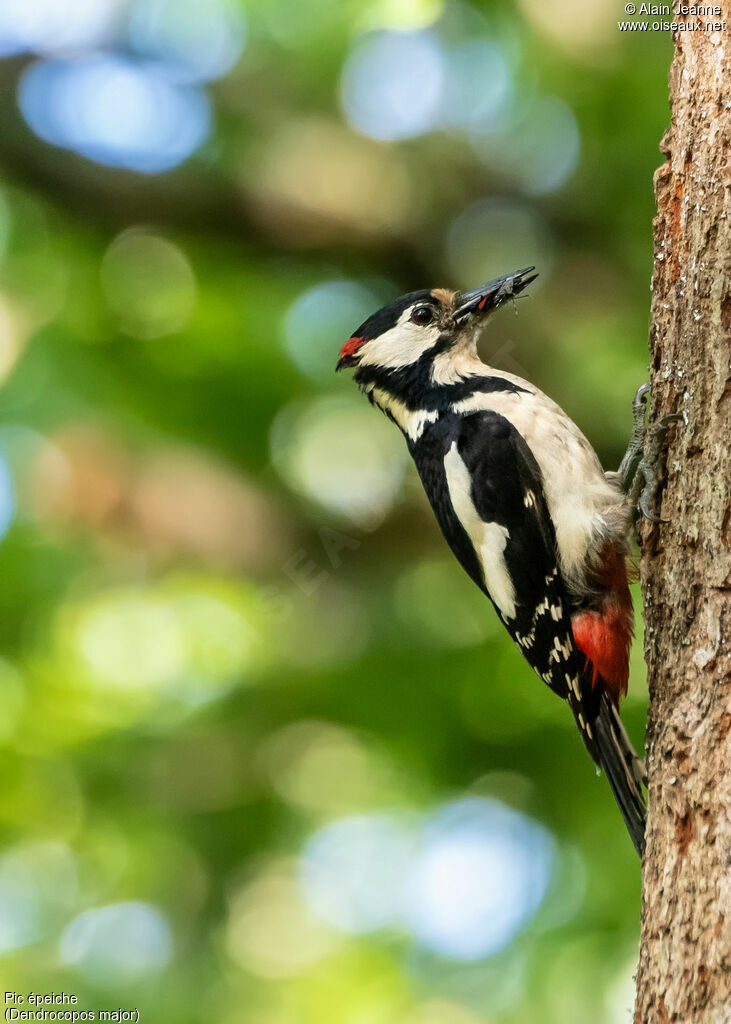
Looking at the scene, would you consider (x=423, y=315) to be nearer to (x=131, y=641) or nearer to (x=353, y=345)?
(x=353, y=345)

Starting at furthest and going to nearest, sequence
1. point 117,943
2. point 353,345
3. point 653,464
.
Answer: point 117,943
point 353,345
point 653,464

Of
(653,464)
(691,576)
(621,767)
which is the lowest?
(621,767)

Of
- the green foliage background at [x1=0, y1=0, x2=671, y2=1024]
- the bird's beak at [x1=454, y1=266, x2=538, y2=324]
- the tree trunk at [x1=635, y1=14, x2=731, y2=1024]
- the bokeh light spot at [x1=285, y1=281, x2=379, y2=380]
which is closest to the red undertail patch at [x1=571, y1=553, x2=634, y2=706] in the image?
the tree trunk at [x1=635, y1=14, x2=731, y2=1024]

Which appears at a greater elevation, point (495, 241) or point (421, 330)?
point (495, 241)

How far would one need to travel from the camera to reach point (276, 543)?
18.2ft

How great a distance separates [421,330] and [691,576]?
1.63m

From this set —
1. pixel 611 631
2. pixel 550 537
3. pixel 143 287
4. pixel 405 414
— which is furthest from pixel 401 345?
pixel 143 287

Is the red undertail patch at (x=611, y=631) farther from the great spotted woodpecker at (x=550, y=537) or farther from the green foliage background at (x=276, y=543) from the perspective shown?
the green foliage background at (x=276, y=543)

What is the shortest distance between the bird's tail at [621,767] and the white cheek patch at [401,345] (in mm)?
1352

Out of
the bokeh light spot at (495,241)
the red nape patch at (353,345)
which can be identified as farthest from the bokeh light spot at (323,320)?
the red nape patch at (353,345)

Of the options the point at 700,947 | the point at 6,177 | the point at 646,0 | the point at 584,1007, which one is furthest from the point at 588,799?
the point at 6,177

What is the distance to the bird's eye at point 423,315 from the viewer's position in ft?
12.6

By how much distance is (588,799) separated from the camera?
5.19 metres

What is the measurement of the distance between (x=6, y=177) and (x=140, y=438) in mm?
1389
